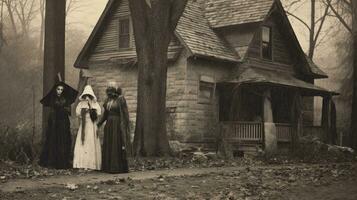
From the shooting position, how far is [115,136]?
38.2 ft

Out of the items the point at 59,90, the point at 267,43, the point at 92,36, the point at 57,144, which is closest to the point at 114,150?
the point at 57,144

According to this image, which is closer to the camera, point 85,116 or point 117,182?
point 117,182

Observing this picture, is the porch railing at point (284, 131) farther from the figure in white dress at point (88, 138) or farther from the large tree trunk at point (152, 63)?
the figure in white dress at point (88, 138)

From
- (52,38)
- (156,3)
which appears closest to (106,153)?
(52,38)

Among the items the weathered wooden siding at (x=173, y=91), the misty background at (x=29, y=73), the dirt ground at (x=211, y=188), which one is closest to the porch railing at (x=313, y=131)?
the misty background at (x=29, y=73)

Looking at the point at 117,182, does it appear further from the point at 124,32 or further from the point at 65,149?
the point at 124,32

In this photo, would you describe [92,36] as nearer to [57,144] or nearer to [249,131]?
[249,131]

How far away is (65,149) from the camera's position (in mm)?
12055

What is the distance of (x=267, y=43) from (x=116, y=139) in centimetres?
1579

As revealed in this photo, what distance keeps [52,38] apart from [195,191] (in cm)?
811

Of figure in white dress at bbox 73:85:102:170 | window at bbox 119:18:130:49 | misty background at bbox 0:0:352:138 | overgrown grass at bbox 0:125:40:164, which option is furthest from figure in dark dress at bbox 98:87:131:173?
misty background at bbox 0:0:352:138

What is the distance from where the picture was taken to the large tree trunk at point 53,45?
49.6 ft

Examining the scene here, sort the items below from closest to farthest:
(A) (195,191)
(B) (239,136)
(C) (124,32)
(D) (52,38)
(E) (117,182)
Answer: (A) (195,191) < (E) (117,182) < (D) (52,38) < (B) (239,136) < (C) (124,32)

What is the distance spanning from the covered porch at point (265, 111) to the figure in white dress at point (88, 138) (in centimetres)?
1057
